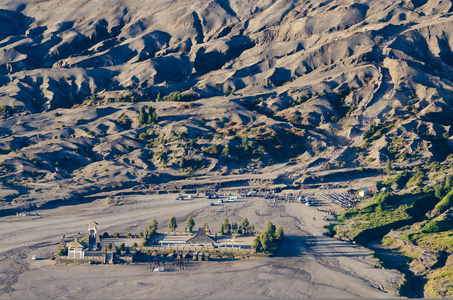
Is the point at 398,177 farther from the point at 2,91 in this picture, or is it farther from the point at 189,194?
the point at 2,91

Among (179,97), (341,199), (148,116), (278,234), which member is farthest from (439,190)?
(179,97)

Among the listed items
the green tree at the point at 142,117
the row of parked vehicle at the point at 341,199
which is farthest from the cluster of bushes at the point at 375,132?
the green tree at the point at 142,117

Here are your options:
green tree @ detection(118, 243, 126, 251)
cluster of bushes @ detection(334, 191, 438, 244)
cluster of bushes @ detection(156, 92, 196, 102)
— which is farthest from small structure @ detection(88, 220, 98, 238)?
cluster of bushes @ detection(156, 92, 196, 102)

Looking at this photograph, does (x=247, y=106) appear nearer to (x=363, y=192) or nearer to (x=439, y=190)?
(x=363, y=192)

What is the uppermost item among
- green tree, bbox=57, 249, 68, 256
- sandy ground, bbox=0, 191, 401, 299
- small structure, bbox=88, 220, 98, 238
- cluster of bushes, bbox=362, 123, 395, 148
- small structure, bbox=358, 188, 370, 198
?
cluster of bushes, bbox=362, 123, 395, 148

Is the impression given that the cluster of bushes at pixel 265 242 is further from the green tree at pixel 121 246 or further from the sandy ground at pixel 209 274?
the green tree at pixel 121 246

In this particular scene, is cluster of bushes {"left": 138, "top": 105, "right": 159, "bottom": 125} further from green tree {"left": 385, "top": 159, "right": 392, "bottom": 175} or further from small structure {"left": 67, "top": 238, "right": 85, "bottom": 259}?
small structure {"left": 67, "top": 238, "right": 85, "bottom": 259}

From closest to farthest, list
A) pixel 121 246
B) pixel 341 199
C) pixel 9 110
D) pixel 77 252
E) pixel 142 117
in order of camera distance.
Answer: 1. pixel 77 252
2. pixel 121 246
3. pixel 341 199
4. pixel 142 117
5. pixel 9 110
